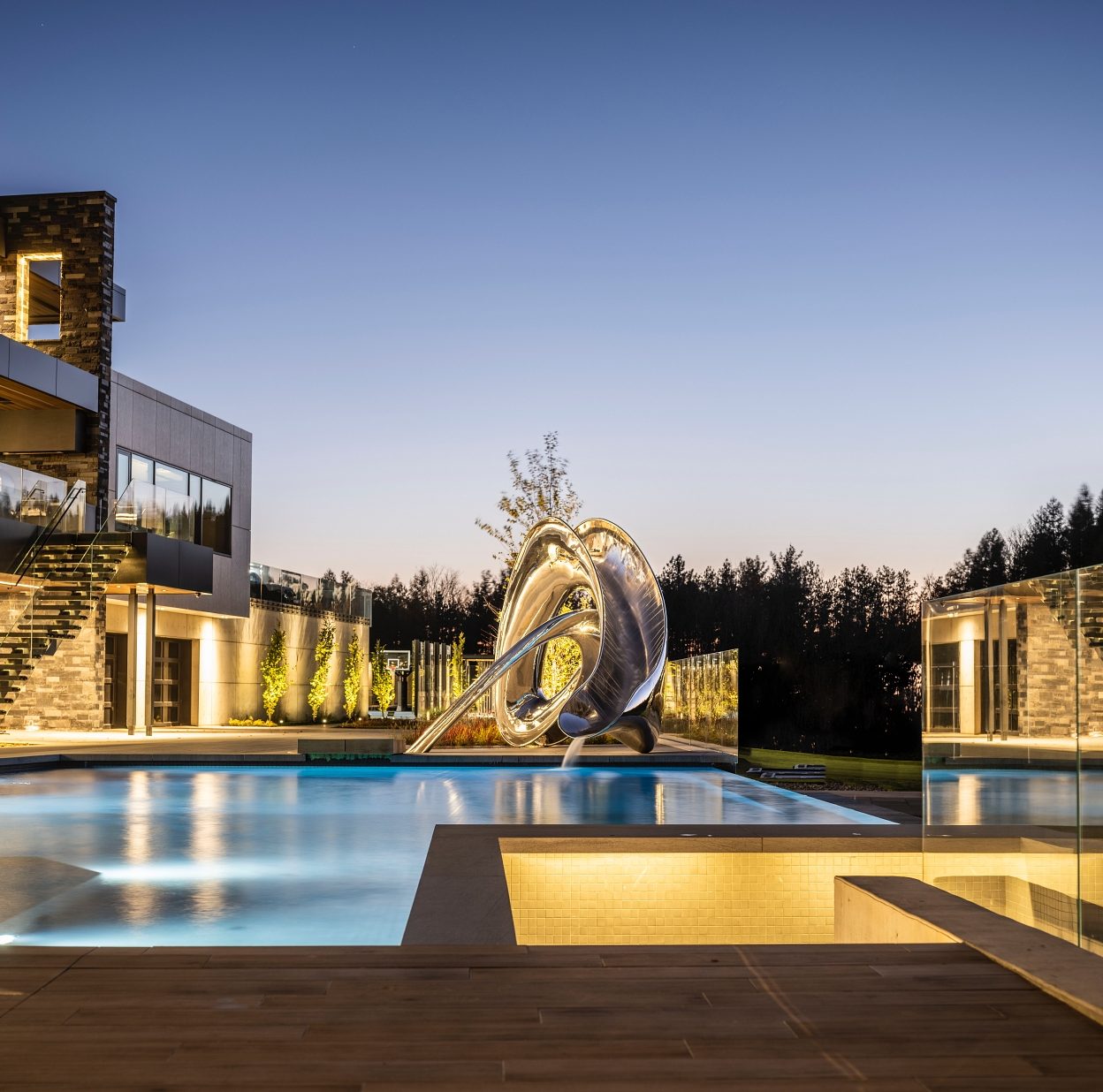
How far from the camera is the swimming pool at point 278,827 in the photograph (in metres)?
5.90

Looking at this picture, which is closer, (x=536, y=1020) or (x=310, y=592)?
(x=536, y=1020)

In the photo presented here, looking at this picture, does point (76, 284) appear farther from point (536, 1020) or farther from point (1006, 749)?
point (536, 1020)

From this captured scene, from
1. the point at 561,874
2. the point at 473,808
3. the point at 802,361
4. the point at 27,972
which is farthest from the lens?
the point at 802,361

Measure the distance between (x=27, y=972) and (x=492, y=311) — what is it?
24.0 m

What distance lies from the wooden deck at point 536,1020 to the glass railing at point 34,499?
633 inches

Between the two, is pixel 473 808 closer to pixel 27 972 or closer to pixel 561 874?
pixel 561 874

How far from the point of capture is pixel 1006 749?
5250 millimetres

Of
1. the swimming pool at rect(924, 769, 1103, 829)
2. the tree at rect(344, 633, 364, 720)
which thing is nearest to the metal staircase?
the tree at rect(344, 633, 364, 720)

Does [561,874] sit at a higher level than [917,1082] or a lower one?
lower

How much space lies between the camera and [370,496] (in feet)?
155

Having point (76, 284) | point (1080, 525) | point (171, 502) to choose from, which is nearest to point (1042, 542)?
point (1080, 525)

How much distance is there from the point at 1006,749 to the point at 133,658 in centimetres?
1866

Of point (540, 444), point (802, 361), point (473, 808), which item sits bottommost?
point (473, 808)

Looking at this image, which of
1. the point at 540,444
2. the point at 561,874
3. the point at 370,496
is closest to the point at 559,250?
the point at 540,444
